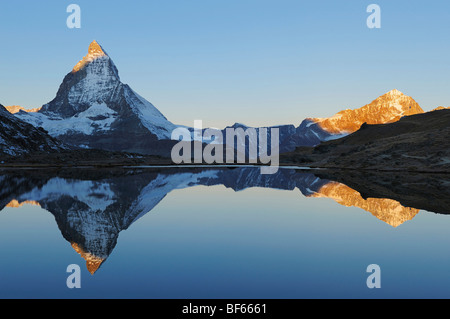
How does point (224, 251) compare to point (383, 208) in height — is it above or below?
below

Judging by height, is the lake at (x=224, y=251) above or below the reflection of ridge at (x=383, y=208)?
below

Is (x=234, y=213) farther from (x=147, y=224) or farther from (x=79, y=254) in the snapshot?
(x=79, y=254)

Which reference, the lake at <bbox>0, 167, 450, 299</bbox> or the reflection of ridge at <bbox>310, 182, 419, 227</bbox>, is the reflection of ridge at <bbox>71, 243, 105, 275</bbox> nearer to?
the lake at <bbox>0, 167, 450, 299</bbox>

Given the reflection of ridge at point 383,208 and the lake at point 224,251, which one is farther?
the reflection of ridge at point 383,208

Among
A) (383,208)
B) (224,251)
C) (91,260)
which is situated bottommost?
(91,260)

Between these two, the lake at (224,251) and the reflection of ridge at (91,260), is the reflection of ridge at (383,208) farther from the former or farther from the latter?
the reflection of ridge at (91,260)

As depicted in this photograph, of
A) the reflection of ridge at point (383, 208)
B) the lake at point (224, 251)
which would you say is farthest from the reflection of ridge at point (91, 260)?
the reflection of ridge at point (383, 208)

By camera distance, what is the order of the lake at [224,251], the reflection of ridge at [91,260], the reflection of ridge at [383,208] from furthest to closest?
1. the reflection of ridge at [383,208]
2. the reflection of ridge at [91,260]
3. the lake at [224,251]

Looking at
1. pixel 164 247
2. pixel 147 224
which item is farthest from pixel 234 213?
pixel 164 247

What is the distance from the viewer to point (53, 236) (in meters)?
23.6

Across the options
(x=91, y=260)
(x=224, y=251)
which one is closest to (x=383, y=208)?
(x=224, y=251)

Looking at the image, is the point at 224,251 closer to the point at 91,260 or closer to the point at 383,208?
the point at 91,260
